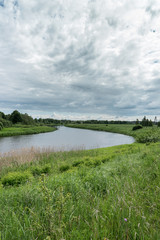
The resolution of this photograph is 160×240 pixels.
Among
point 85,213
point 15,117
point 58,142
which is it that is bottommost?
point 58,142

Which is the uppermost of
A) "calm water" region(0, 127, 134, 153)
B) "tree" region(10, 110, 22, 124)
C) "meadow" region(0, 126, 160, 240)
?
"tree" region(10, 110, 22, 124)

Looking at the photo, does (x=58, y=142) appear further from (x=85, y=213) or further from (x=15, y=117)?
(x=15, y=117)

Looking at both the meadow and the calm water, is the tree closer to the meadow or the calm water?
the calm water

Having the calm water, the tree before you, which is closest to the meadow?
the calm water

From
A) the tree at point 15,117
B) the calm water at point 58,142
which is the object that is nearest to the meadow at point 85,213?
the calm water at point 58,142

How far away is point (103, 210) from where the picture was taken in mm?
2096

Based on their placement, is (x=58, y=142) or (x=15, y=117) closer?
(x=58, y=142)

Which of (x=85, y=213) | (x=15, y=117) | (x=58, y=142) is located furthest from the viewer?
(x=15, y=117)

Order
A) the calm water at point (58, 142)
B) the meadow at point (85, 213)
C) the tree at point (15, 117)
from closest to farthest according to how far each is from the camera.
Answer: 1. the meadow at point (85, 213)
2. the calm water at point (58, 142)
3. the tree at point (15, 117)

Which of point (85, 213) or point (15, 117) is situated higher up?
point (15, 117)

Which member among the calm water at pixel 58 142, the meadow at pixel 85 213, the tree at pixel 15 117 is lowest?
the calm water at pixel 58 142

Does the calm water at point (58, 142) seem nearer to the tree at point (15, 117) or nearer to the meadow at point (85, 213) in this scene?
the meadow at point (85, 213)

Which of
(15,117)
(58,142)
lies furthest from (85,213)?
(15,117)

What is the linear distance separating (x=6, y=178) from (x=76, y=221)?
6.56 metres
